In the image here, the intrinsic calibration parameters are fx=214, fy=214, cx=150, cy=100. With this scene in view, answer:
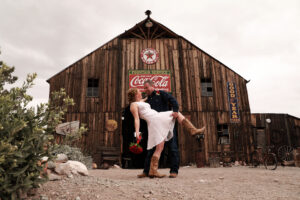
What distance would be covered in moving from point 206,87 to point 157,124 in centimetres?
890

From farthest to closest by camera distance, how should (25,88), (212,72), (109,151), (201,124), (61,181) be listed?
(212,72)
(201,124)
(109,151)
(61,181)
(25,88)

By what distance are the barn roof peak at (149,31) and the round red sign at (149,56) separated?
988 mm

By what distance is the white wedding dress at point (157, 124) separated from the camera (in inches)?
185

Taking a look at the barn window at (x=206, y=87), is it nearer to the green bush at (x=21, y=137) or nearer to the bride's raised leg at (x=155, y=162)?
the bride's raised leg at (x=155, y=162)

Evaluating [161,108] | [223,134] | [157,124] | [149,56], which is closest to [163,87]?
[149,56]

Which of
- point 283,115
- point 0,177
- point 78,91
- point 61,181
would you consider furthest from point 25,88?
point 283,115

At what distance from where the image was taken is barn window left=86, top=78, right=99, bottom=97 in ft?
40.8

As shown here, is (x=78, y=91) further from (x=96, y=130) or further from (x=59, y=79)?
(x=96, y=130)

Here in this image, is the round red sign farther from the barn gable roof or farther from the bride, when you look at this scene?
the bride

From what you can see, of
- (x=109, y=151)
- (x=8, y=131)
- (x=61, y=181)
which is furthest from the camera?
(x=109, y=151)

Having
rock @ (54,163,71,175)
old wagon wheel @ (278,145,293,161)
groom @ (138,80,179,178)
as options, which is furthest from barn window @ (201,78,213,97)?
rock @ (54,163,71,175)

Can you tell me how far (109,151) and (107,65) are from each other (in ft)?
16.4

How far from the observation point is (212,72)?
13.0m

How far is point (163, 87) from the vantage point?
12.4 metres
